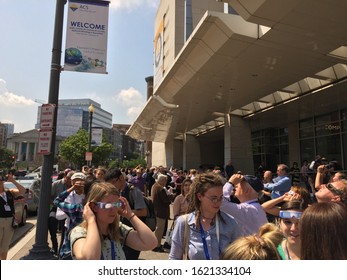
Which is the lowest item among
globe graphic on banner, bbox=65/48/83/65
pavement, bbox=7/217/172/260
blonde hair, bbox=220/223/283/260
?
pavement, bbox=7/217/172/260

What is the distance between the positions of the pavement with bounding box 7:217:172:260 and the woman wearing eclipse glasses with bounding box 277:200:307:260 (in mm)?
4425

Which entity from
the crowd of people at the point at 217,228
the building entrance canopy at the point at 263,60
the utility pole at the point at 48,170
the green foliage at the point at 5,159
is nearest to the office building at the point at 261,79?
the building entrance canopy at the point at 263,60

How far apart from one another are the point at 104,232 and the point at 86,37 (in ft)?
17.7

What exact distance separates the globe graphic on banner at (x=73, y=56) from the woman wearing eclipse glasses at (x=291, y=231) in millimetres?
5433

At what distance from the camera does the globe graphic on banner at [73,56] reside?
695 cm

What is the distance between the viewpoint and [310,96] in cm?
1794

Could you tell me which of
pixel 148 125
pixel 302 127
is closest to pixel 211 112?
pixel 302 127

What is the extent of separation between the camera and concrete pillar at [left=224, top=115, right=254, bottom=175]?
24.0 meters

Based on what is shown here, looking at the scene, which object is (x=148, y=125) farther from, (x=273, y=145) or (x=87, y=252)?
(x=87, y=252)

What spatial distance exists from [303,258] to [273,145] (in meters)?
28.5

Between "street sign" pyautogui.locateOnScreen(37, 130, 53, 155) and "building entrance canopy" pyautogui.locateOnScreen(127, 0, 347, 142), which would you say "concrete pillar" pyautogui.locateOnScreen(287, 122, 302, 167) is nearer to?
"building entrance canopy" pyautogui.locateOnScreen(127, 0, 347, 142)

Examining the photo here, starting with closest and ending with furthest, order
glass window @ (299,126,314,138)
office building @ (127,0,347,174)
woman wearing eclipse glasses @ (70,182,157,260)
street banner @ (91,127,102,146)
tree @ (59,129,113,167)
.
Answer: woman wearing eclipse glasses @ (70,182,157,260), office building @ (127,0,347,174), street banner @ (91,127,102,146), glass window @ (299,126,314,138), tree @ (59,129,113,167)

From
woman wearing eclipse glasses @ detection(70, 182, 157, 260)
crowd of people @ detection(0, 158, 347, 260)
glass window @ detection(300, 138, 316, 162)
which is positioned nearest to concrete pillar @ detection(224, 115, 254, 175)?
glass window @ detection(300, 138, 316, 162)

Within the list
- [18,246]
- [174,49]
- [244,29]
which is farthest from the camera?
[174,49]
